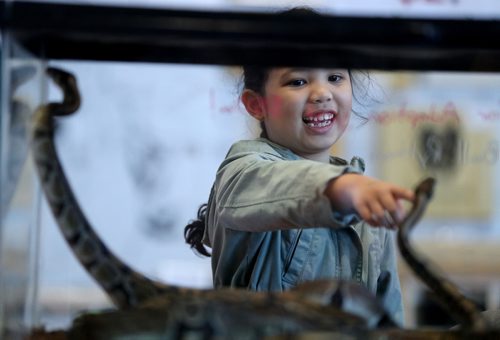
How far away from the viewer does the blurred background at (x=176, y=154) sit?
61 centimetres

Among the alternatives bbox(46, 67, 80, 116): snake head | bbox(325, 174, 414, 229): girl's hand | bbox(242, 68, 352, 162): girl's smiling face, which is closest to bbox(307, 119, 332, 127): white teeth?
bbox(242, 68, 352, 162): girl's smiling face

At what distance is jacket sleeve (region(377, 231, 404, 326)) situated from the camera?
0.64 meters

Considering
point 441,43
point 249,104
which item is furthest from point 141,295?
point 441,43

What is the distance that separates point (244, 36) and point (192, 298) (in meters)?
0.21

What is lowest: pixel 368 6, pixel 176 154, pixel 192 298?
pixel 192 298

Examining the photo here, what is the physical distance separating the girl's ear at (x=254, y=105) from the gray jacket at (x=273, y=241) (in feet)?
0.08

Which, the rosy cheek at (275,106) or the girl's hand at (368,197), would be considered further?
the rosy cheek at (275,106)

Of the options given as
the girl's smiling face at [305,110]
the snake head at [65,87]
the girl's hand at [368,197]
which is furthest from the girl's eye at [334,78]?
the snake head at [65,87]

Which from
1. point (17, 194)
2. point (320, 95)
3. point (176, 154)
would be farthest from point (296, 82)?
point (17, 194)

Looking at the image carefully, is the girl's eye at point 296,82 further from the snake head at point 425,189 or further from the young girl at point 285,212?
the snake head at point 425,189

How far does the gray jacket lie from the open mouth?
0.03 metres

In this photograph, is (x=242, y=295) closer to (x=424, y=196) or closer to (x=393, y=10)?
(x=424, y=196)

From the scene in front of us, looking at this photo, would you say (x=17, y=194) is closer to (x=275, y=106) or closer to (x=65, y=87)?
(x=65, y=87)

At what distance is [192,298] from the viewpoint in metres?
0.54
